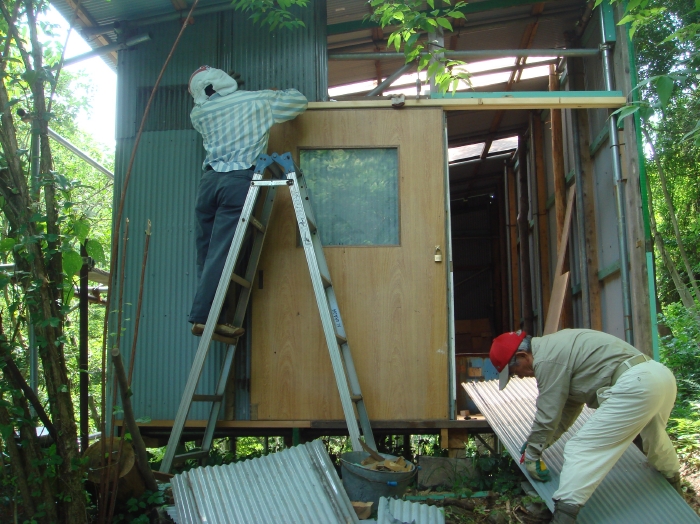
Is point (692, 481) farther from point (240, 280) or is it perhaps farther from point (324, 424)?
point (240, 280)

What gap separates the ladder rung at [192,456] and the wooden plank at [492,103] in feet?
8.89

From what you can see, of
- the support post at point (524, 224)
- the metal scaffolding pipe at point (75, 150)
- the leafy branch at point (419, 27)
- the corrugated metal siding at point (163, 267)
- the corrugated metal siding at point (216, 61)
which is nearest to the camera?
the leafy branch at point (419, 27)

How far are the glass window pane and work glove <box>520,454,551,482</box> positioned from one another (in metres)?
1.92

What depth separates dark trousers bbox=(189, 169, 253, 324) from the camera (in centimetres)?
483

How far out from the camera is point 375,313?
5.19 m

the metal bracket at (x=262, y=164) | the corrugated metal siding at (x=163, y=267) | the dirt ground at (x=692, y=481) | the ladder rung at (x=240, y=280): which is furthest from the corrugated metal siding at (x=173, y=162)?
the dirt ground at (x=692, y=481)

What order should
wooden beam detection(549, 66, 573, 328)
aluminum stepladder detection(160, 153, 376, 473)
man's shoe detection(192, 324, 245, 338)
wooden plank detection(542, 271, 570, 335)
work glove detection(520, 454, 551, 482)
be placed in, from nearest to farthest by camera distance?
work glove detection(520, 454, 551, 482)
aluminum stepladder detection(160, 153, 376, 473)
man's shoe detection(192, 324, 245, 338)
wooden plank detection(542, 271, 570, 335)
wooden beam detection(549, 66, 573, 328)

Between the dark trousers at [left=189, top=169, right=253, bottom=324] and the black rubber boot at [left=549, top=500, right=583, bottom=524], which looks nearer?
the black rubber boot at [left=549, top=500, right=583, bottom=524]

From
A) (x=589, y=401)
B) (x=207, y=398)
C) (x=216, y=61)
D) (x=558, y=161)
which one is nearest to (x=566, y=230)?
(x=558, y=161)

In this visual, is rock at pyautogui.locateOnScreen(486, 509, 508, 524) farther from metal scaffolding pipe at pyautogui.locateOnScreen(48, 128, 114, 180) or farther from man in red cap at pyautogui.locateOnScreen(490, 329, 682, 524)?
metal scaffolding pipe at pyautogui.locateOnScreen(48, 128, 114, 180)

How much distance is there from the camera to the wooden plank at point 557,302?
7484 millimetres

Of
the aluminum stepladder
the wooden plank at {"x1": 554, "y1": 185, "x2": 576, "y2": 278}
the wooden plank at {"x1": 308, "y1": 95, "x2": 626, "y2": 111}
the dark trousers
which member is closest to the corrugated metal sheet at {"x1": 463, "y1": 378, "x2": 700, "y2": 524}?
the aluminum stepladder

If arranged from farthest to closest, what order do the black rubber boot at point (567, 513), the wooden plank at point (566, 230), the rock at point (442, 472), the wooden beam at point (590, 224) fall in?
1. the wooden plank at point (566, 230)
2. the wooden beam at point (590, 224)
3. the rock at point (442, 472)
4. the black rubber boot at point (567, 513)

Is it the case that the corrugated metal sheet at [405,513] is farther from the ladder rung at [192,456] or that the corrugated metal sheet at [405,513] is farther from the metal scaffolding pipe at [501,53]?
the metal scaffolding pipe at [501,53]
